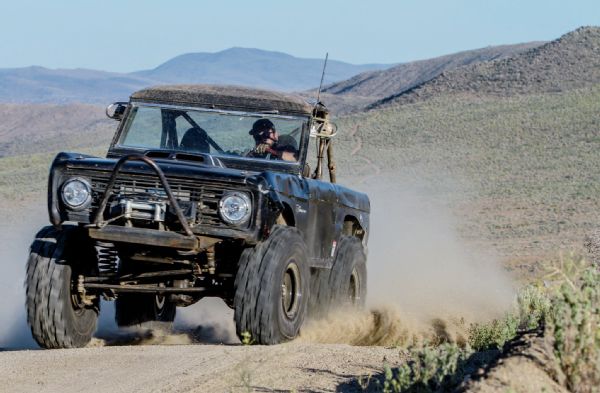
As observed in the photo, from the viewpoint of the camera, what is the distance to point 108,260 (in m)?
9.88

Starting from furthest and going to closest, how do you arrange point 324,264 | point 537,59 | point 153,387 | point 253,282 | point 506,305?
point 537,59 → point 506,305 → point 324,264 → point 253,282 → point 153,387

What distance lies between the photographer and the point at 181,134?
11.1 m

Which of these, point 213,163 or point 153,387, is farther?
point 213,163

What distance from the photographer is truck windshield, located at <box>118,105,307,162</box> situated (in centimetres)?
1089

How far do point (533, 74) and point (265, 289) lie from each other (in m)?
69.9

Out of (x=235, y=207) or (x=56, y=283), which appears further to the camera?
(x=56, y=283)

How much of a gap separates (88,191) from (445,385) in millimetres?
3787

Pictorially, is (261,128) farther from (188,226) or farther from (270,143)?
(188,226)

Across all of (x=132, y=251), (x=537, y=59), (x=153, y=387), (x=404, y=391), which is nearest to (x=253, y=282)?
(x=132, y=251)

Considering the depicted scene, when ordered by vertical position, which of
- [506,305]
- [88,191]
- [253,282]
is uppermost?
[88,191]

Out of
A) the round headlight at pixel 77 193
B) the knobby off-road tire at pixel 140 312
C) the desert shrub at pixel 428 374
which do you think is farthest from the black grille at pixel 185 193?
the desert shrub at pixel 428 374

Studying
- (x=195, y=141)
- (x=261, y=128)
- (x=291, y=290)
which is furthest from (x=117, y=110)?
(x=291, y=290)

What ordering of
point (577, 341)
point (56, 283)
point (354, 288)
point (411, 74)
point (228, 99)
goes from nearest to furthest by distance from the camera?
A: point (577, 341) → point (56, 283) → point (228, 99) → point (354, 288) → point (411, 74)

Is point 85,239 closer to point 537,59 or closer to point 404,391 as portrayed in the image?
point 404,391
